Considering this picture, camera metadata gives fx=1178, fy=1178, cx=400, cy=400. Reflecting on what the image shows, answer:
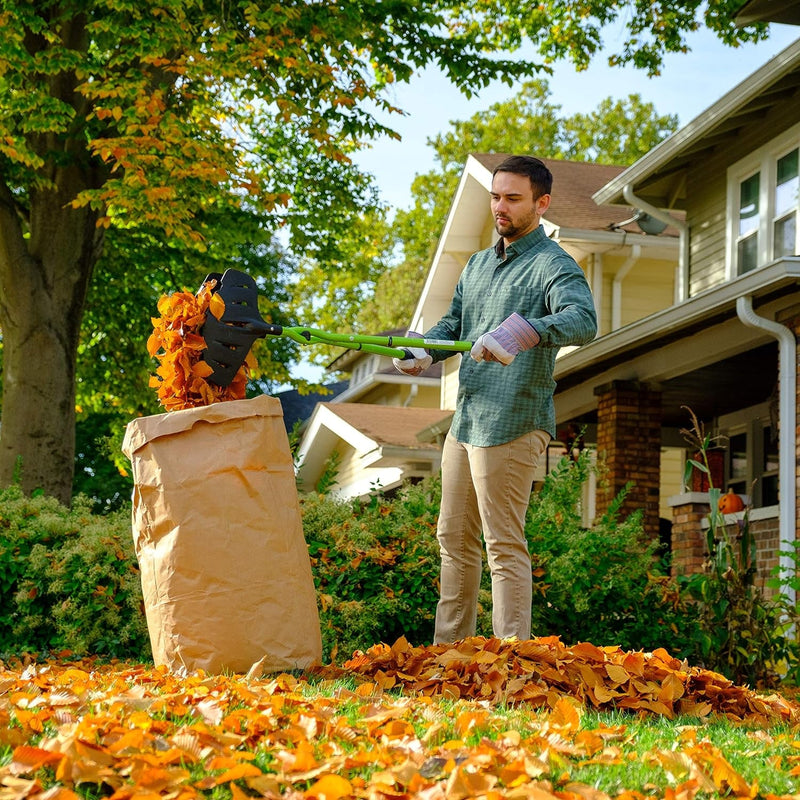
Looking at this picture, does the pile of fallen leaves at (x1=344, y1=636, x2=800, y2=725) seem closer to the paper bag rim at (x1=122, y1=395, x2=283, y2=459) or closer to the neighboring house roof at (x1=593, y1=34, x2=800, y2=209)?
the paper bag rim at (x1=122, y1=395, x2=283, y2=459)

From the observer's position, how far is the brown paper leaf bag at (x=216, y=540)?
13.9 ft

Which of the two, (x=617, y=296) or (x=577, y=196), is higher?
(x=577, y=196)

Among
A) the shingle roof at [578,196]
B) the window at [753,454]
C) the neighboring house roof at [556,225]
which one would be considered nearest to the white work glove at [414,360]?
the window at [753,454]

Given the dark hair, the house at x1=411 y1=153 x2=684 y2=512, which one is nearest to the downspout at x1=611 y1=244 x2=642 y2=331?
the house at x1=411 y1=153 x2=684 y2=512

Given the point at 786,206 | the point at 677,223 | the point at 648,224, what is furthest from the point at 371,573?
the point at 648,224

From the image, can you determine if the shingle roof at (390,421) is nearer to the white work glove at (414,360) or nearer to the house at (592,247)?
the house at (592,247)

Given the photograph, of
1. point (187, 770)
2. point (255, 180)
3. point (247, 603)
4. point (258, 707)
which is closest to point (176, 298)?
point (247, 603)

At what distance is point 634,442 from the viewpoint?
12594 millimetres

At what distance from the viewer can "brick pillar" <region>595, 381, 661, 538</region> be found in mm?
12484

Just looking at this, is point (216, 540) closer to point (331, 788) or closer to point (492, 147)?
point (331, 788)

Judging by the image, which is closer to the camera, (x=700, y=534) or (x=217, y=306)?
(x=217, y=306)

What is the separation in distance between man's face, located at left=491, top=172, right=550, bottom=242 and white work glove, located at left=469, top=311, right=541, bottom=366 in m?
0.64

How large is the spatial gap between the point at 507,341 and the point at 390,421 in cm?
1616

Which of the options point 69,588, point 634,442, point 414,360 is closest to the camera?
point 414,360
